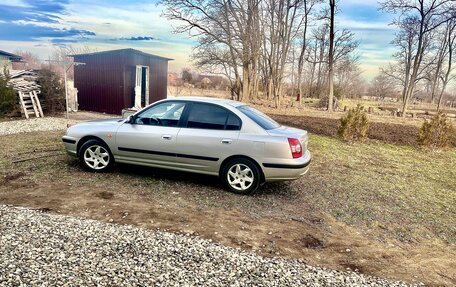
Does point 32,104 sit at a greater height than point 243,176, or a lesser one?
greater

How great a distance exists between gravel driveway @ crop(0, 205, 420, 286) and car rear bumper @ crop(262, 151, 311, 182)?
1.78 meters

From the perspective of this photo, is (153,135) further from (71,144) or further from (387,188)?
(387,188)

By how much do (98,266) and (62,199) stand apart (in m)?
2.03

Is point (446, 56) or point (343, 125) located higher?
point (446, 56)

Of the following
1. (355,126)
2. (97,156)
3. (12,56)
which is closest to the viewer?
(97,156)

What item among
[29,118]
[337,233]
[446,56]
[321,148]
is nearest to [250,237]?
[337,233]

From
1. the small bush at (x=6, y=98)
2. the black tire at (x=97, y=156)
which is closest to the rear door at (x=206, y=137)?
the black tire at (x=97, y=156)

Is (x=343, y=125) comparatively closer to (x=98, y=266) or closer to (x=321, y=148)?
(x=321, y=148)

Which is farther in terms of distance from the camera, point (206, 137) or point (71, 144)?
point (71, 144)

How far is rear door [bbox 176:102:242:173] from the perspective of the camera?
5055 mm

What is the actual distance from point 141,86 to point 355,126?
388 inches

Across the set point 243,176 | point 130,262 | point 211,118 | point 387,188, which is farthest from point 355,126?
point 130,262

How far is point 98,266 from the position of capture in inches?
113

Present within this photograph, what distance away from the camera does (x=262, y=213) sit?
450 cm
